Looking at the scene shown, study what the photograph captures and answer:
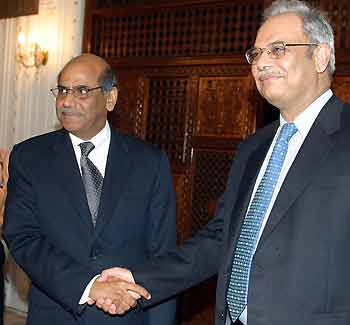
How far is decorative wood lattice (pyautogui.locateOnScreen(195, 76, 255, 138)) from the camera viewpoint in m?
4.86

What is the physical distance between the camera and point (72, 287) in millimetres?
2445

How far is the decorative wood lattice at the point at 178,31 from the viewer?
4922mm

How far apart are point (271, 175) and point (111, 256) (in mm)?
787

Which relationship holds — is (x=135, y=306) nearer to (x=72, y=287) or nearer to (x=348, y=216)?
(x=72, y=287)

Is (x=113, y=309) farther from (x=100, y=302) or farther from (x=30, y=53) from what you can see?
Result: (x=30, y=53)

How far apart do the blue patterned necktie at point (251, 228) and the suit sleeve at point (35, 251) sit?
2.07 feet

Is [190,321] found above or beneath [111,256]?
beneath

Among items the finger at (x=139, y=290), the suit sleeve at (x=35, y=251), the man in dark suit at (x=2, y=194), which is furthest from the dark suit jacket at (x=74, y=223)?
the man in dark suit at (x=2, y=194)

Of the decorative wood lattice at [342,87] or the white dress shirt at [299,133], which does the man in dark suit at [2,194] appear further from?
the decorative wood lattice at [342,87]

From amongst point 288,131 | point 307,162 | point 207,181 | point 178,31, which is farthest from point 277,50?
point 178,31

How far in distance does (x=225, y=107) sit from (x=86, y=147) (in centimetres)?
243

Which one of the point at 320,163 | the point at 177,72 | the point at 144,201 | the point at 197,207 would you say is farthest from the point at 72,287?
the point at 177,72

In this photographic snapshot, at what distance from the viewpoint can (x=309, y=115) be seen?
7.11 ft

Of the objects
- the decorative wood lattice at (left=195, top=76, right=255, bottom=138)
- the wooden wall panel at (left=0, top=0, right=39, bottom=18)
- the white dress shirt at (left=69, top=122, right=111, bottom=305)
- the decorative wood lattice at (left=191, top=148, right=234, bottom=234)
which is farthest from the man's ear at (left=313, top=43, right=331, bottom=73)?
the wooden wall panel at (left=0, top=0, right=39, bottom=18)
